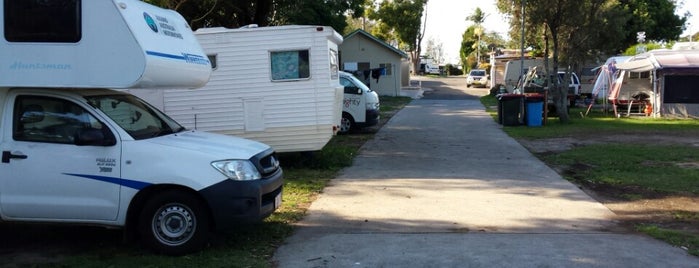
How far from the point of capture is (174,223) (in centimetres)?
593

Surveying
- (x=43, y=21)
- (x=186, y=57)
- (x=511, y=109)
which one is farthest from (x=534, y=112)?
(x=43, y=21)

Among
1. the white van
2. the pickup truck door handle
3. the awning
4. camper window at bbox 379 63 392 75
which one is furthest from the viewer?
camper window at bbox 379 63 392 75

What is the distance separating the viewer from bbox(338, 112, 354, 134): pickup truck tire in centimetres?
1721

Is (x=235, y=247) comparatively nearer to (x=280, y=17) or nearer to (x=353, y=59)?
(x=280, y=17)

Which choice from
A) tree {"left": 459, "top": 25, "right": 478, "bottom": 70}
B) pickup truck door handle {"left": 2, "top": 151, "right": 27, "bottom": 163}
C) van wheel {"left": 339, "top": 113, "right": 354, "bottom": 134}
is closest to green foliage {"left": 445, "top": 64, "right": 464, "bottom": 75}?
tree {"left": 459, "top": 25, "right": 478, "bottom": 70}

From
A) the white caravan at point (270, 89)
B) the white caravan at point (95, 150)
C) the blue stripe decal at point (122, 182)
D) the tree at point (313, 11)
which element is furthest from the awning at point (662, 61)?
the blue stripe decal at point (122, 182)

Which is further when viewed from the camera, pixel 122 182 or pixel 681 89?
pixel 681 89

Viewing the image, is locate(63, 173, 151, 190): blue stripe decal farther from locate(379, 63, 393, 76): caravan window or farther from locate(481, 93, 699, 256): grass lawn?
locate(379, 63, 393, 76): caravan window

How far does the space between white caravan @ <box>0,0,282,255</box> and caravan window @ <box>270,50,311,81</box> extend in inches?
194

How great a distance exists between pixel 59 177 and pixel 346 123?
11.8m

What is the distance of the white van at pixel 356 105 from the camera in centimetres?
1677

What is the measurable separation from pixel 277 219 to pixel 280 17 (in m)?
16.7

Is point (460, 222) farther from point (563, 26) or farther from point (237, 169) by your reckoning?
point (563, 26)

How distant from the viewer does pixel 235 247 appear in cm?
634
